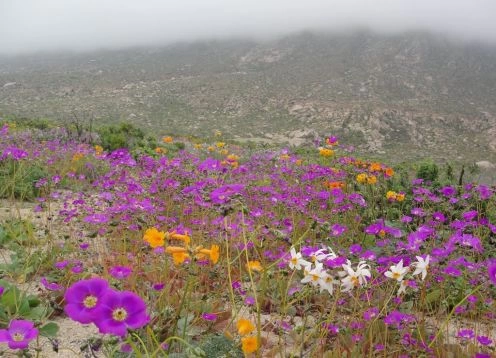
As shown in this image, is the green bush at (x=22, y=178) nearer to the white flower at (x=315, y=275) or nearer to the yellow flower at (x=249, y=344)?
the white flower at (x=315, y=275)

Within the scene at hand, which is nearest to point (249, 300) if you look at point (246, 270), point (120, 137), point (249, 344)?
point (246, 270)

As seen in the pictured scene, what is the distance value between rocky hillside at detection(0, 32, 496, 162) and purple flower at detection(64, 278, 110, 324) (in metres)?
25.6

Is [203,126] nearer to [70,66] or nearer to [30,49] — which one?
[70,66]

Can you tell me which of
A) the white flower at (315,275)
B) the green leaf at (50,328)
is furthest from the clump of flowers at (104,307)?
the green leaf at (50,328)

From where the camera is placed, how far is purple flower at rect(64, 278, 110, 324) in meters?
1.41

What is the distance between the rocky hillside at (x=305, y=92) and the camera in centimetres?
2966

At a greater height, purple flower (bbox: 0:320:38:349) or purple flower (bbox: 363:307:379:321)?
purple flower (bbox: 0:320:38:349)

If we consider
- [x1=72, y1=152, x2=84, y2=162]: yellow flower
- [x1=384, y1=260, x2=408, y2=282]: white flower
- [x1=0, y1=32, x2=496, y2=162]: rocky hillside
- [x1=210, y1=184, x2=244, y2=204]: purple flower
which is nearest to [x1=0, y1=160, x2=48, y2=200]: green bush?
A: [x1=72, y1=152, x2=84, y2=162]: yellow flower

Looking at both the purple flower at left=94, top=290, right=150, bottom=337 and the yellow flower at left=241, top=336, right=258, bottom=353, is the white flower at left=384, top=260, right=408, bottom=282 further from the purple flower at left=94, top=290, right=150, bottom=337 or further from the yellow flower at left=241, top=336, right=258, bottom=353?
the purple flower at left=94, top=290, right=150, bottom=337

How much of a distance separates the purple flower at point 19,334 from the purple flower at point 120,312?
0.82 ft

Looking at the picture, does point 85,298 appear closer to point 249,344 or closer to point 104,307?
point 104,307

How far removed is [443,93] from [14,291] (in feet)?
128

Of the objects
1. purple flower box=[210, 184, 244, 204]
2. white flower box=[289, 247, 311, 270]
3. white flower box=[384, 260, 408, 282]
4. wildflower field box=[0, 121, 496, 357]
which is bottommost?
wildflower field box=[0, 121, 496, 357]

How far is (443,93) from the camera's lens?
37.4m
